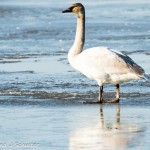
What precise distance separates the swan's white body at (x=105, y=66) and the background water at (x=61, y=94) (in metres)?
0.40

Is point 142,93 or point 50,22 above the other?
point 142,93

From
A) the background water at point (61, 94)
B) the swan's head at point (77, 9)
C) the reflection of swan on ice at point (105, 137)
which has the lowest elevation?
the background water at point (61, 94)

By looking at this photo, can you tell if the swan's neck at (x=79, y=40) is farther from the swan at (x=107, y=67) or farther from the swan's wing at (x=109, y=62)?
the swan's wing at (x=109, y=62)

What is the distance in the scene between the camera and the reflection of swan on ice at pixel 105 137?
820 centimetres

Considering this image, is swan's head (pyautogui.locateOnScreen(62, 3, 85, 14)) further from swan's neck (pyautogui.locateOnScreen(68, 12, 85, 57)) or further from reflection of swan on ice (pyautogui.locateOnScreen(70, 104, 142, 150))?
reflection of swan on ice (pyautogui.locateOnScreen(70, 104, 142, 150))

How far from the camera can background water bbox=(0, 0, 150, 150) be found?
8758mm

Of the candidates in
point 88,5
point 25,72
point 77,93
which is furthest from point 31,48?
point 88,5

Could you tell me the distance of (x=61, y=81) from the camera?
1388 cm

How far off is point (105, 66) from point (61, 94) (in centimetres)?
96

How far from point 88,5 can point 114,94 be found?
2430 cm

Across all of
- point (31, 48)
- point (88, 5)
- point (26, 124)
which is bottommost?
point (88, 5)

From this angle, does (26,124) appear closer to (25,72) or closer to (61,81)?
(61,81)

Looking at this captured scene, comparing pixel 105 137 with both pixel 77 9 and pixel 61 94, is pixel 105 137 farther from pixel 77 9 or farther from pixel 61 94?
pixel 77 9

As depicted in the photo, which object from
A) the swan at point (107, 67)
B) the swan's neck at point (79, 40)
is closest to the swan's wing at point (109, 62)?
the swan at point (107, 67)
